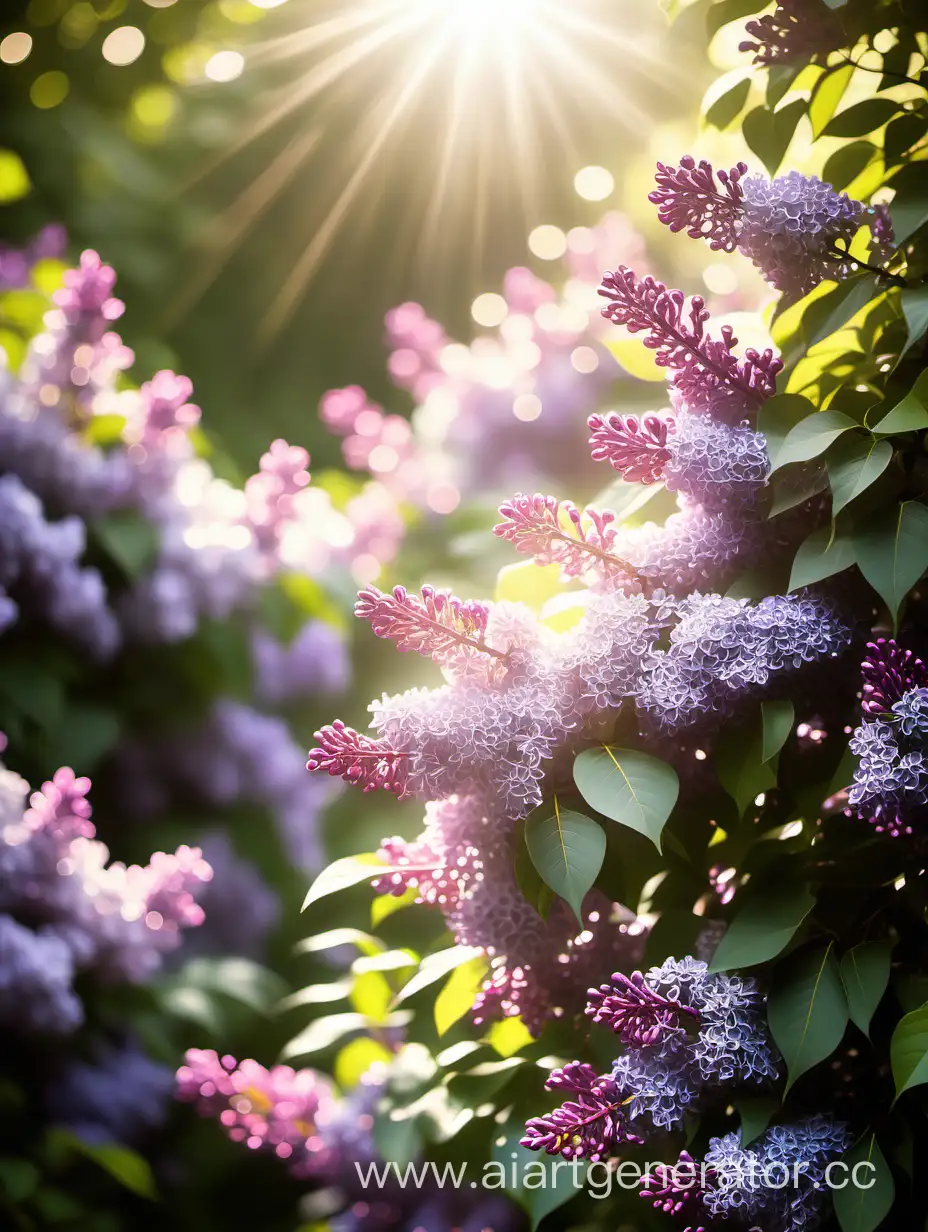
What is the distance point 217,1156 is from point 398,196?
2819mm

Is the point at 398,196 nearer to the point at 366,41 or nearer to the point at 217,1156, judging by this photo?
the point at 366,41

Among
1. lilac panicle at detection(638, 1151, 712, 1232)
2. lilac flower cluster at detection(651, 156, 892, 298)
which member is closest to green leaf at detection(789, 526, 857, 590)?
lilac flower cluster at detection(651, 156, 892, 298)

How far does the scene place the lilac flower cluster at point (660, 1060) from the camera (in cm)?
82

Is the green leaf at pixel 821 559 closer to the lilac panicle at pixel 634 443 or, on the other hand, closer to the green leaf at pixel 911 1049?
the lilac panicle at pixel 634 443

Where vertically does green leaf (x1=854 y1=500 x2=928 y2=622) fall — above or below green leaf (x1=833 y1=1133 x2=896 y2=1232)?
above

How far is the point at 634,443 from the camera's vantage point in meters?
0.96

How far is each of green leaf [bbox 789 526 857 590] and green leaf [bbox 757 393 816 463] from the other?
0.31 feet

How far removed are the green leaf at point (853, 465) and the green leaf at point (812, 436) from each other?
1 cm

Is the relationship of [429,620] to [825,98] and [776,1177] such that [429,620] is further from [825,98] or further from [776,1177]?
[825,98]

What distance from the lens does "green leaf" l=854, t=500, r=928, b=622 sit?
0.83 metres

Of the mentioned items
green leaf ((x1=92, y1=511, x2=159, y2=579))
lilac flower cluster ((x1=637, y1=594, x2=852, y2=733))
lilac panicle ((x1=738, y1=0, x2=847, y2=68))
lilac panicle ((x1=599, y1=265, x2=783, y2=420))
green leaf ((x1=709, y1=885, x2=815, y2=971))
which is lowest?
green leaf ((x1=709, y1=885, x2=815, y2=971))

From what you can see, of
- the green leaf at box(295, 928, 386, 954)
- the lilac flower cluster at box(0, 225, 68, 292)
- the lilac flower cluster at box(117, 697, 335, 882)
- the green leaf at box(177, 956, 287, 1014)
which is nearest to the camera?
the green leaf at box(295, 928, 386, 954)

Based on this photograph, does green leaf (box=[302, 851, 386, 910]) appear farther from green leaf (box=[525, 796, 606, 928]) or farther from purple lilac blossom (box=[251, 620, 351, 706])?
purple lilac blossom (box=[251, 620, 351, 706])

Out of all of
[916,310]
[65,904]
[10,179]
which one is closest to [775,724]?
[916,310]
